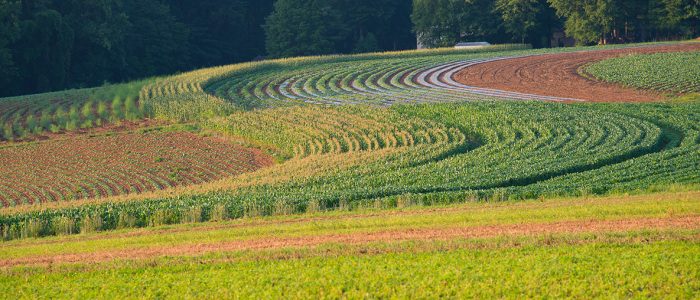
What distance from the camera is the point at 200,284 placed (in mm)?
18250

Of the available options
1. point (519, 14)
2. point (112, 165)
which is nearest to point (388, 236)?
point (112, 165)

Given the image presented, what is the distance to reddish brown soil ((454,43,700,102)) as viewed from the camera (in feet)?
201

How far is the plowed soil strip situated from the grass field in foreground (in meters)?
0.03

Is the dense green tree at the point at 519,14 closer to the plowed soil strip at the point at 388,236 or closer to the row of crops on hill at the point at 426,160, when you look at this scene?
the row of crops on hill at the point at 426,160

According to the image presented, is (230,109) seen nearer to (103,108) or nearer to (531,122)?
(103,108)

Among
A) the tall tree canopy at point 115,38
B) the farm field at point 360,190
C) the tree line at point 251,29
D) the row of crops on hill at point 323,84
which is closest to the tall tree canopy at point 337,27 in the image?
the tree line at point 251,29

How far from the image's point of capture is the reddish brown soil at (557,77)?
61.2m

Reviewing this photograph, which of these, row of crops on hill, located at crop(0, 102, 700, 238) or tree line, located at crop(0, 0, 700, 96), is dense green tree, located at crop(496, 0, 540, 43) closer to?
tree line, located at crop(0, 0, 700, 96)

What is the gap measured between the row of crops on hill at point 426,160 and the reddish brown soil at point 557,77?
9484 millimetres

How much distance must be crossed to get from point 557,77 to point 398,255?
5420cm

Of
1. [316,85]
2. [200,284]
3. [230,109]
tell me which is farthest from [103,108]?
[200,284]

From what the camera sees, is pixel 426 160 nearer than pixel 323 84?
Yes

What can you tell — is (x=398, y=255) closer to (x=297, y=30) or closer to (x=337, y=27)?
(x=297, y=30)

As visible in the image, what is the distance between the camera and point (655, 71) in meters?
68.6
